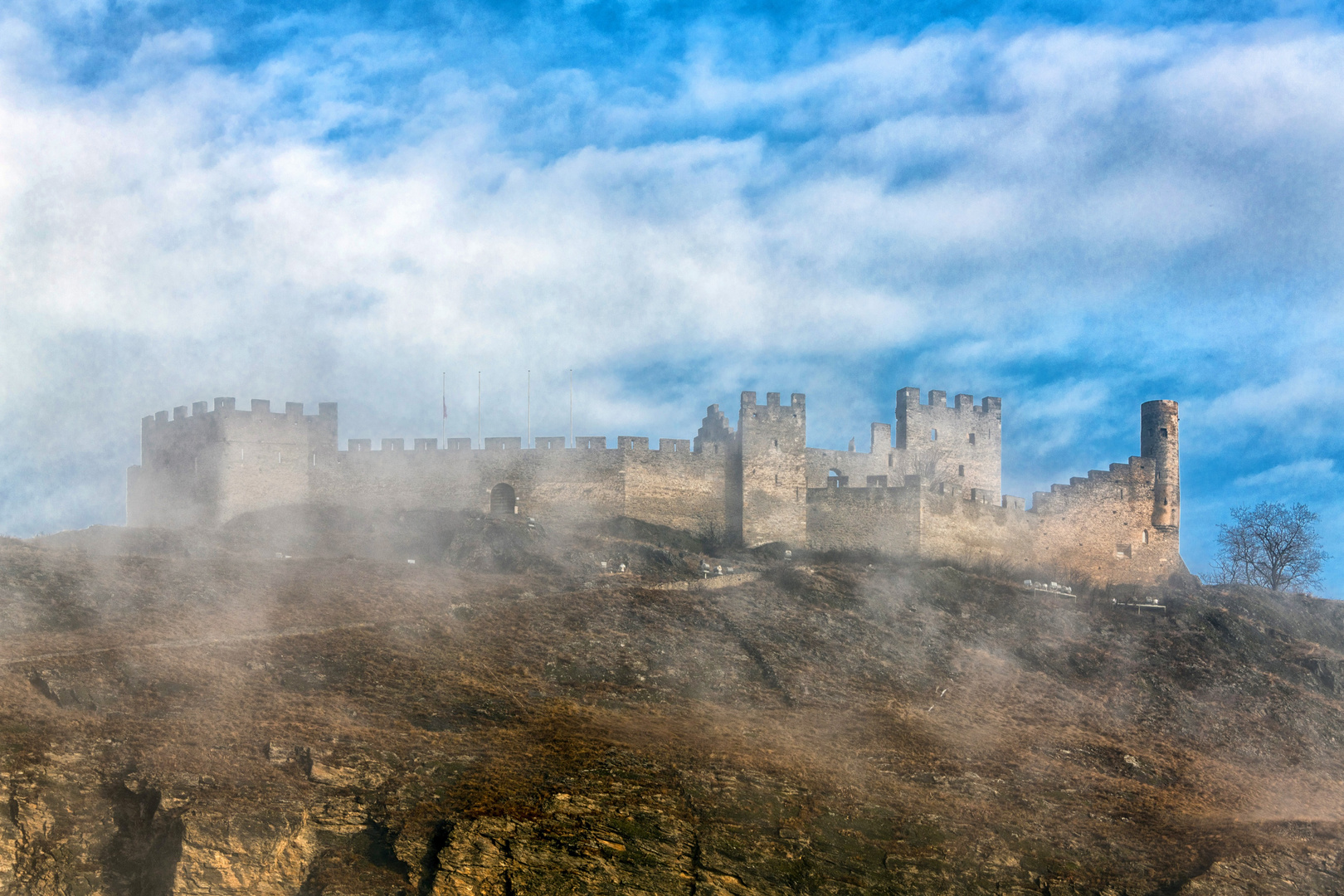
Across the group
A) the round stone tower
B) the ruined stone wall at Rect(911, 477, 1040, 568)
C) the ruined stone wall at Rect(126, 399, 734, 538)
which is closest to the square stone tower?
the ruined stone wall at Rect(126, 399, 734, 538)

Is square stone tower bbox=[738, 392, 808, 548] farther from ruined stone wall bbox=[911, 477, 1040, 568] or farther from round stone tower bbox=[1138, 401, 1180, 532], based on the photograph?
round stone tower bbox=[1138, 401, 1180, 532]

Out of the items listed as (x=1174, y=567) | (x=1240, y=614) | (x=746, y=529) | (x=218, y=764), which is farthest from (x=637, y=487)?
(x=218, y=764)

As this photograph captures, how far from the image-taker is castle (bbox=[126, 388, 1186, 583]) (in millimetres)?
38156

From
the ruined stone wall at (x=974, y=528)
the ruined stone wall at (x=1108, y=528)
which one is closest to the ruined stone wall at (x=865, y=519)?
the ruined stone wall at (x=974, y=528)

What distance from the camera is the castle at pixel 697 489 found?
38156 millimetres

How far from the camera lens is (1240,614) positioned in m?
32.2

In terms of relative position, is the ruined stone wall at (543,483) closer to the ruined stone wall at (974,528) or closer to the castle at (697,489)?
the castle at (697,489)

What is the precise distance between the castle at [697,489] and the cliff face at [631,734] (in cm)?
758

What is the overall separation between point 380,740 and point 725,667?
9667 millimetres

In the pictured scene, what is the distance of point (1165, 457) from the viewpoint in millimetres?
44688

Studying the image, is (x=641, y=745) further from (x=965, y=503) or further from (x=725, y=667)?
(x=965, y=503)

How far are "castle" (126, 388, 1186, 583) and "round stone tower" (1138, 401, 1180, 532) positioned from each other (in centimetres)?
7

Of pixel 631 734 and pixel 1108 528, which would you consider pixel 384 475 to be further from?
pixel 1108 528

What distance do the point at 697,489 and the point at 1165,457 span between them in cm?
2105
